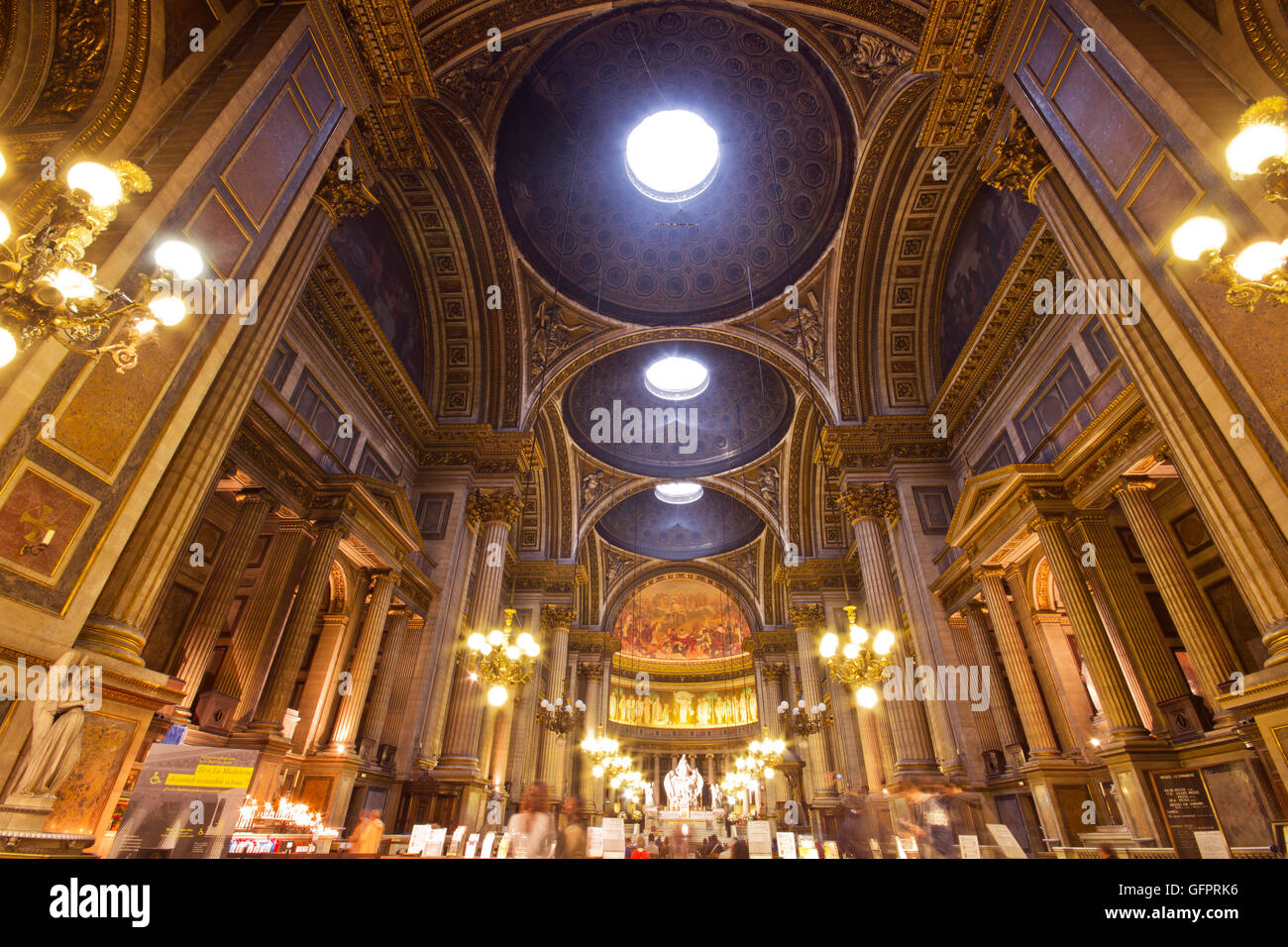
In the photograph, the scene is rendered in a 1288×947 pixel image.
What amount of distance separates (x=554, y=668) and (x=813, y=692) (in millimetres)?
8827

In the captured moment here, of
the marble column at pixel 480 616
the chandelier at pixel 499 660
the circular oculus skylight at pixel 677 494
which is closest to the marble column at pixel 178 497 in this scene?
the chandelier at pixel 499 660

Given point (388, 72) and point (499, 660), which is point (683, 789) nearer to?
point (499, 660)

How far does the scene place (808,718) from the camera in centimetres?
1783

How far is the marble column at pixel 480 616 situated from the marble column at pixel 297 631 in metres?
3.50

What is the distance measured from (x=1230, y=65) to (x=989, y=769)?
10.1 meters

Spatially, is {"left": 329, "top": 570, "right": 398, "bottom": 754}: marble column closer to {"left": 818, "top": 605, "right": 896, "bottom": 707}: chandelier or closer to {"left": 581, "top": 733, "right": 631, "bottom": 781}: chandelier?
{"left": 818, "top": 605, "right": 896, "bottom": 707}: chandelier

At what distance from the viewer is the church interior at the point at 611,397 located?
4008 mm

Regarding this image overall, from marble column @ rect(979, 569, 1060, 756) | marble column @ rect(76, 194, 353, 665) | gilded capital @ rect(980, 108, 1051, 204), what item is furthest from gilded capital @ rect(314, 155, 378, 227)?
marble column @ rect(979, 569, 1060, 756)

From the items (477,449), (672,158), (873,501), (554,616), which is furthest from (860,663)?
(672,158)

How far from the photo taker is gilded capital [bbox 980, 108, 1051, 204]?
21.9ft

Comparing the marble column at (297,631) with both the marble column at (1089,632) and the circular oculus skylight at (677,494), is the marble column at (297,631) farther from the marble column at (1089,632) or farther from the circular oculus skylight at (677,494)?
the circular oculus skylight at (677,494)

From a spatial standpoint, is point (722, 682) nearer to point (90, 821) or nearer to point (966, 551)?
point (966, 551)
